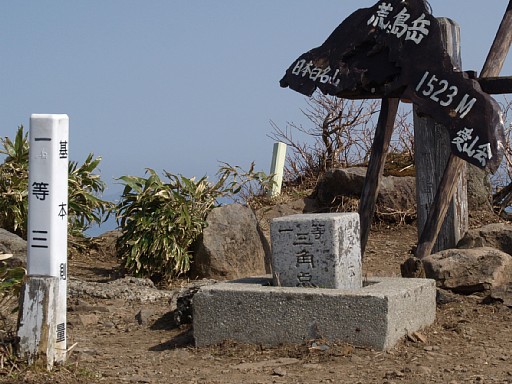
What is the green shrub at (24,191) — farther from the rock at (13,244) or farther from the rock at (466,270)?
the rock at (466,270)

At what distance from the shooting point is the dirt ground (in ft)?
17.3

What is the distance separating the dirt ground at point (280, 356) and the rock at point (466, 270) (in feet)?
0.47

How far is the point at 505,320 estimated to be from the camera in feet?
22.3

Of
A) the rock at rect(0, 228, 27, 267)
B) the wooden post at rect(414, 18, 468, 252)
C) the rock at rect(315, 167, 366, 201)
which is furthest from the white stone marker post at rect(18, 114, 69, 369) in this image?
the rock at rect(315, 167, 366, 201)

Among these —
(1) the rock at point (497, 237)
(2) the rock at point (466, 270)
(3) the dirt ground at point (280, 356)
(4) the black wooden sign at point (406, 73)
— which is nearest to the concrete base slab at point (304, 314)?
(3) the dirt ground at point (280, 356)

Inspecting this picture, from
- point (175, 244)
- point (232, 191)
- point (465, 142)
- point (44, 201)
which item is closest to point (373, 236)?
point (232, 191)

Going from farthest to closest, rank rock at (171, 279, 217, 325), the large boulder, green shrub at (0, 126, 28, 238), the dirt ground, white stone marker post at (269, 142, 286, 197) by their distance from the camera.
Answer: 1. white stone marker post at (269, 142, 286, 197)
2. green shrub at (0, 126, 28, 238)
3. the large boulder
4. rock at (171, 279, 217, 325)
5. the dirt ground

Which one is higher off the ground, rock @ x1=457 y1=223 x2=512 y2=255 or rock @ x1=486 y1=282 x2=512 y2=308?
rock @ x1=457 y1=223 x2=512 y2=255

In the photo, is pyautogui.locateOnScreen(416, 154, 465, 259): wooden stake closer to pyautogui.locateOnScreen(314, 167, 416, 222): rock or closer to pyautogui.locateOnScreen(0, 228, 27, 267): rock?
pyautogui.locateOnScreen(314, 167, 416, 222): rock

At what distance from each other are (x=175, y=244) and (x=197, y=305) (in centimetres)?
270

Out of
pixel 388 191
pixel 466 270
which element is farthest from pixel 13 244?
pixel 466 270

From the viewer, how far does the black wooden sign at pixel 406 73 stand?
697cm

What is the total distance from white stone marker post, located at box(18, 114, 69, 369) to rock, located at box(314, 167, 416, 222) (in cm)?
642

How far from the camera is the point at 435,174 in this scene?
825 cm
